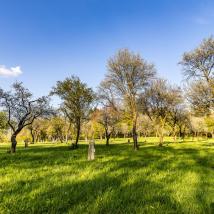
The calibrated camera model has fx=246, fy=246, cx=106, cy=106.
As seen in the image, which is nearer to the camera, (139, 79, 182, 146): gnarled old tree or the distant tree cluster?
the distant tree cluster

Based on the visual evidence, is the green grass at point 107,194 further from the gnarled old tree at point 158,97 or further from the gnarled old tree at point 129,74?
the gnarled old tree at point 158,97

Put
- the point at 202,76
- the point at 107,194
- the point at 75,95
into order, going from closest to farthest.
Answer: the point at 107,194
the point at 202,76
the point at 75,95

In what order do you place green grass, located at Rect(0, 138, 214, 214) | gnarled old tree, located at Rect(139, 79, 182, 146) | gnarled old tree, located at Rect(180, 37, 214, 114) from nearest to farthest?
green grass, located at Rect(0, 138, 214, 214), gnarled old tree, located at Rect(180, 37, 214, 114), gnarled old tree, located at Rect(139, 79, 182, 146)

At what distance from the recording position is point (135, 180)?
32.0 feet

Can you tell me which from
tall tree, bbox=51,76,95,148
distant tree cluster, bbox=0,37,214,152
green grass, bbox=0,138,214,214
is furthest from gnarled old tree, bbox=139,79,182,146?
green grass, bbox=0,138,214,214

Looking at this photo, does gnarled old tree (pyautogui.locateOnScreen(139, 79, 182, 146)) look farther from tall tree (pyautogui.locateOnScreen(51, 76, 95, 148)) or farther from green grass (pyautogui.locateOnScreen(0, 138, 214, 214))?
green grass (pyautogui.locateOnScreen(0, 138, 214, 214))

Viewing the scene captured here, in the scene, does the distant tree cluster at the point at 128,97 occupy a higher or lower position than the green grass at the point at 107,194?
higher

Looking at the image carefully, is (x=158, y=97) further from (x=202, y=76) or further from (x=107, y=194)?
(x=107, y=194)

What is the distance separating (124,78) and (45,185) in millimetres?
29234

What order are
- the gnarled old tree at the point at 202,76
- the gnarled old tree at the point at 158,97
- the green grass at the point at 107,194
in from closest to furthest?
the green grass at the point at 107,194, the gnarled old tree at the point at 202,76, the gnarled old tree at the point at 158,97

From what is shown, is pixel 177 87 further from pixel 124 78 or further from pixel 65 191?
pixel 65 191

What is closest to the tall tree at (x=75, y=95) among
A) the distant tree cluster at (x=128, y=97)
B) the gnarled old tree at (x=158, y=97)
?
the distant tree cluster at (x=128, y=97)

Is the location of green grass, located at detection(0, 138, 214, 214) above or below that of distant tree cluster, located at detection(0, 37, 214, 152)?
below

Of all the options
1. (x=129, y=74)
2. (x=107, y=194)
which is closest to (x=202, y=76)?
(x=129, y=74)
